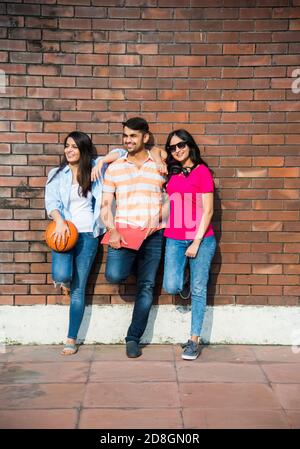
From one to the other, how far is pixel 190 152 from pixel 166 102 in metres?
0.52

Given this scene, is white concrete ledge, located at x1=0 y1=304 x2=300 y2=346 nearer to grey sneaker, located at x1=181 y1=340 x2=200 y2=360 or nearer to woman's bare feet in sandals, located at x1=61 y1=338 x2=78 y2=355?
woman's bare feet in sandals, located at x1=61 y1=338 x2=78 y2=355

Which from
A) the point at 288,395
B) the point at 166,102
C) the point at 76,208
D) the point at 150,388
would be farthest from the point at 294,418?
the point at 166,102

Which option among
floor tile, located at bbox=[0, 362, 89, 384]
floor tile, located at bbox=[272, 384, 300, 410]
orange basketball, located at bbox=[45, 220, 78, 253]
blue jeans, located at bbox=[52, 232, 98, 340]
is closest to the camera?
floor tile, located at bbox=[272, 384, 300, 410]

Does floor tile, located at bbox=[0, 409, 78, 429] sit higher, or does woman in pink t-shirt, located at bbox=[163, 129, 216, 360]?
woman in pink t-shirt, located at bbox=[163, 129, 216, 360]

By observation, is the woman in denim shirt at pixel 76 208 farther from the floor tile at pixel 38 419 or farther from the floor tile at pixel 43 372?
the floor tile at pixel 38 419

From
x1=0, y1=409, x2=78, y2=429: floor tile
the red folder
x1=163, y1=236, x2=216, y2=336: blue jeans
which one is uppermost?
the red folder

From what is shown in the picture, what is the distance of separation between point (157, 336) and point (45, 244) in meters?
1.26

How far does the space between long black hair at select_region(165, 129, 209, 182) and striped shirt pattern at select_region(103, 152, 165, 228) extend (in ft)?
0.50

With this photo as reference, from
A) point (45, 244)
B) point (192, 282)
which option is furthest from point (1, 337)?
point (192, 282)

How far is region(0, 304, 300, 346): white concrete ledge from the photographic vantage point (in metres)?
4.86

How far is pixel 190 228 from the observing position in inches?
180

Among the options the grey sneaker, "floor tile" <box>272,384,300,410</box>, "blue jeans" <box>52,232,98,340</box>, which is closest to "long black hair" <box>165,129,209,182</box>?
"blue jeans" <box>52,232,98,340</box>

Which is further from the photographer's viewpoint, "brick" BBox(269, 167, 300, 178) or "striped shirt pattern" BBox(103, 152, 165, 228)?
"brick" BBox(269, 167, 300, 178)
